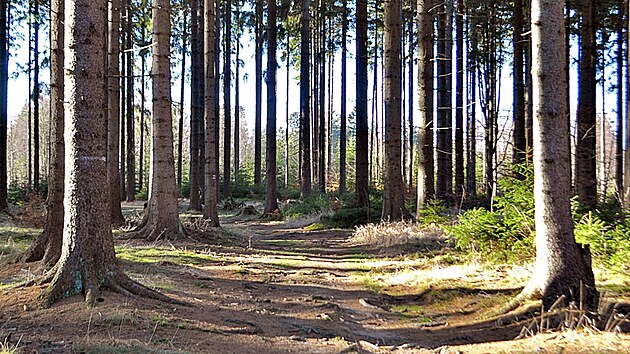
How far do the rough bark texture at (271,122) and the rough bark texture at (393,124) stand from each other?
23.7ft

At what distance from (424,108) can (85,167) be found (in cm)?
960

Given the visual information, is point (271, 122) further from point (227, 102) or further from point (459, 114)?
point (227, 102)

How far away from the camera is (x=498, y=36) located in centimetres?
2250

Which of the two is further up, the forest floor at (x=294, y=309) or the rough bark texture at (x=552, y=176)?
the rough bark texture at (x=552, y=176)

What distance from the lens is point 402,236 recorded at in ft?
39.3

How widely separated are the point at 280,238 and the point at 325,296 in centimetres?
798

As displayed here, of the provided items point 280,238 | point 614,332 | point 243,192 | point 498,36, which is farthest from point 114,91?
point 243,192

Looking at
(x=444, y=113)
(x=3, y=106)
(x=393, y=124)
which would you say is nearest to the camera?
(x=393, y=124)

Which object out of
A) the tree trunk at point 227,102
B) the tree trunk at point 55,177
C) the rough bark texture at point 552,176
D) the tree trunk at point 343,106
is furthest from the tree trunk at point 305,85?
the rough bark texture at point 552,176

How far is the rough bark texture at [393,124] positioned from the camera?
46.2ft

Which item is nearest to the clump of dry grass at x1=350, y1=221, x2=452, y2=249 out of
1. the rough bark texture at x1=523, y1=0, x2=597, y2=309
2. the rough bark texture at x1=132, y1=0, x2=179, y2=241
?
the rough bark texture at x1=523, y1=0, x2=597, y2=309

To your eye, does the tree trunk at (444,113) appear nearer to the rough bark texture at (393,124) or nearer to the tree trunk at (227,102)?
the rough bark texture at (393,124)

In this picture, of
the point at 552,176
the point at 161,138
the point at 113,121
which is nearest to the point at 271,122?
the point at 113,121

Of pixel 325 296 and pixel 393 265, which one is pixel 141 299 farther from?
pixel 393 265
